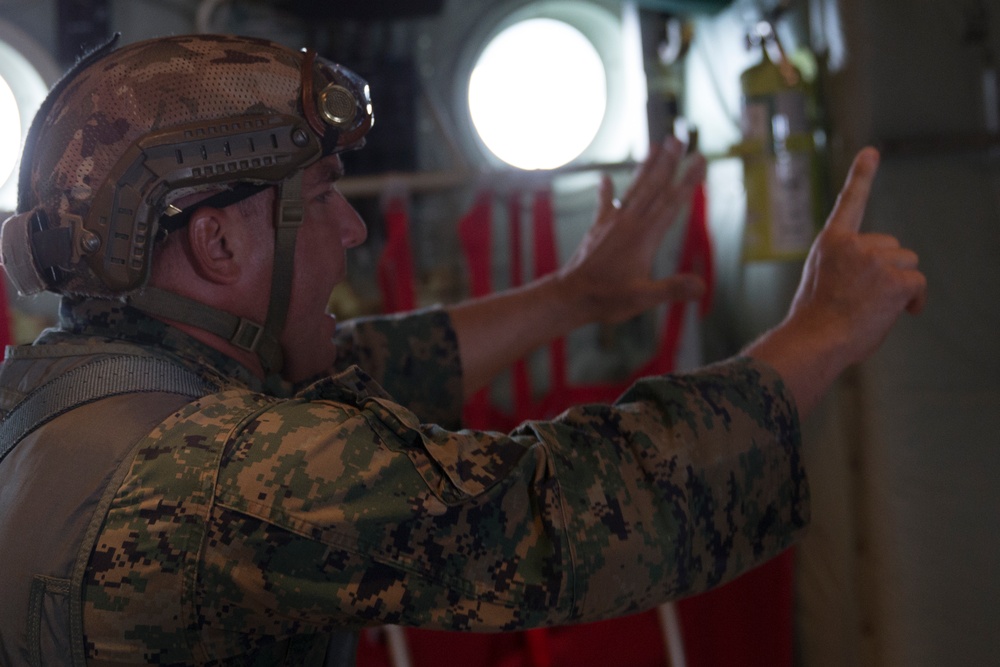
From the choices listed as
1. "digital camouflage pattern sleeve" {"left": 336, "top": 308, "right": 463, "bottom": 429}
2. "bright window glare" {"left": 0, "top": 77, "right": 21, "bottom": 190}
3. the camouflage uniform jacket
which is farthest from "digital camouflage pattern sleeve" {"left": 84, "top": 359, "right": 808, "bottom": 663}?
"bright window glare" {"left": 0, "top": 77, "right": 21, "bottom": 190}

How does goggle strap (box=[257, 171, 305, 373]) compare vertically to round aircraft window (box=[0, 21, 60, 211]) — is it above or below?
below

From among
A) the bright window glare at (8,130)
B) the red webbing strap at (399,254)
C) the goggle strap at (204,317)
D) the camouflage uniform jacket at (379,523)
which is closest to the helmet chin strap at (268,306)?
the goggle strap at (204,317)

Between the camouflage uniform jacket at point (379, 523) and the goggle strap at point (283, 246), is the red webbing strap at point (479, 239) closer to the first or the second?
the goggle strap at point (283, 246)

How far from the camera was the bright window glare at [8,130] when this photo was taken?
1994 mm

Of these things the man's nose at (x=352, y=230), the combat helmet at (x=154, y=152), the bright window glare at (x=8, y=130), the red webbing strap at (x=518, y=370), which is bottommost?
the red webbing strap at (x=518, y=370)

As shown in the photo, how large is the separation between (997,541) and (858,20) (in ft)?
2.29

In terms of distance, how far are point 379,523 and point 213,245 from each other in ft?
1.09

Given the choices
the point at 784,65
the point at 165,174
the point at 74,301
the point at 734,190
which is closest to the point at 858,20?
the point at 784,65

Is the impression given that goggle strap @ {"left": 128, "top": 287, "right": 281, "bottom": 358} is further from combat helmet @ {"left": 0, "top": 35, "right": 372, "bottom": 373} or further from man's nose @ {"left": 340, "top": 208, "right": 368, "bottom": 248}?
man's nose @ {"left": 340, "top": 208, "right": 368, "bottom": 248}

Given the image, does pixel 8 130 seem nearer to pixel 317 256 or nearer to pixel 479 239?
pixel 479 239

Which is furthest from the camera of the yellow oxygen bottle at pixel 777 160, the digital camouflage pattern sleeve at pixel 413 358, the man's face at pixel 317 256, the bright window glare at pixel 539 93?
the bright window glare at pixel 539 93

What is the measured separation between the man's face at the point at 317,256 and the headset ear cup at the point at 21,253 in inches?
9.0

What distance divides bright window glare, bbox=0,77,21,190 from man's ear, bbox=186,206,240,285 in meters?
1.44

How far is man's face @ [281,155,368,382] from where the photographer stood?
2.86 feet
